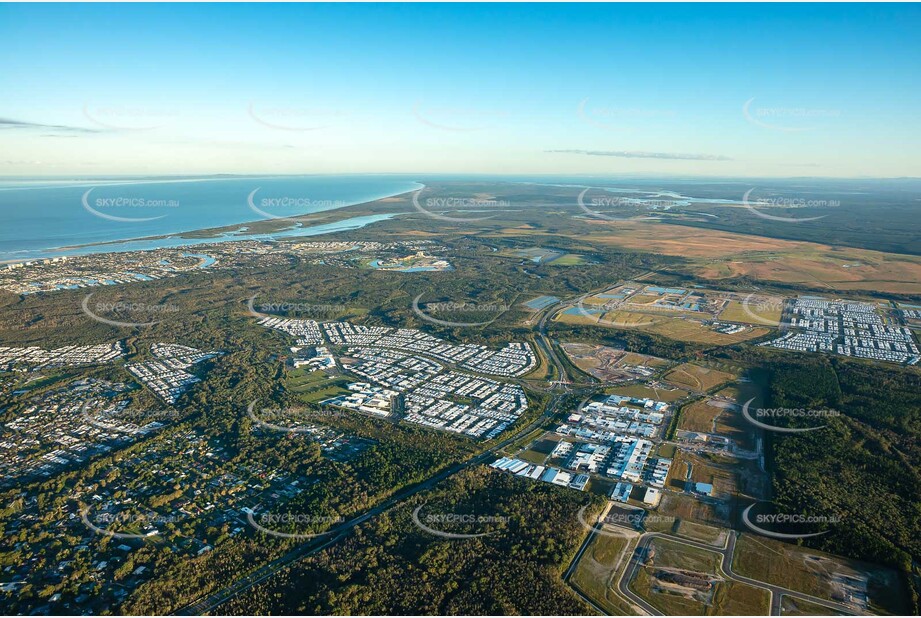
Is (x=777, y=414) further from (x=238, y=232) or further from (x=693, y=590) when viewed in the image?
(x=238, y=232)

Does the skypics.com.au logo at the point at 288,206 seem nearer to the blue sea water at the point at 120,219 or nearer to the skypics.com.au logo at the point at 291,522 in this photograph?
the blue sea water at the point at 120,219

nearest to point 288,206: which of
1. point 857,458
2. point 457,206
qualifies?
point 457,206

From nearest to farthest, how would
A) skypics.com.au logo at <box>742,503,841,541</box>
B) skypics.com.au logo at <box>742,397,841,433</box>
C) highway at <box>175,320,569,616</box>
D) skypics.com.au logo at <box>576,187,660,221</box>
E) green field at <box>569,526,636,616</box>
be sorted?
green field at <box>569,526,636,616</box>
highway at <box>175,320,569,616</box>
skypics.com.au logo at <box>742,503,841,541</box>
skypics.com.au logo at <box>742,397,841,433</box>
skypics.com.au logo at <box>576,187,660,221</box>

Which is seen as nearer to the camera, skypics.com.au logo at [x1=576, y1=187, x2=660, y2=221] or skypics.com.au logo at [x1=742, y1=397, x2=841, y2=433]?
skypics.com.au logo at [x1=742, y1=397, x2=841, y2=433]

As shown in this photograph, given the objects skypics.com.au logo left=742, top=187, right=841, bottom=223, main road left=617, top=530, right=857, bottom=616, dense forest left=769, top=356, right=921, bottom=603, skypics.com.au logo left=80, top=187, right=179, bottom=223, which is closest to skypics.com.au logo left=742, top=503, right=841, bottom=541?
dense forest left=769, top=356, right=921, bottom=603

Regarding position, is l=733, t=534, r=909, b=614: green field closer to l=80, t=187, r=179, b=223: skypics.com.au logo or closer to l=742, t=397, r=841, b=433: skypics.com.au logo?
l=742, t=397, r=841, b=433: skypics.com.au logo

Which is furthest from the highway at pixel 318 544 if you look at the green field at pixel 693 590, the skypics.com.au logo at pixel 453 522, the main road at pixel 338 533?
the green field at pixel 693 590

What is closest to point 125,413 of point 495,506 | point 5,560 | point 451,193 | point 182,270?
point 5,560

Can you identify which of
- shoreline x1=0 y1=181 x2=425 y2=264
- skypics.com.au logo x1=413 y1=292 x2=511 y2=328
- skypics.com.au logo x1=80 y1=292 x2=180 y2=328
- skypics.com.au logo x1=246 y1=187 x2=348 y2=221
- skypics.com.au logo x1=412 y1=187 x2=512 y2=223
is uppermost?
skypics.com.au logo x1=412 y1=187 x2=512 y2=223

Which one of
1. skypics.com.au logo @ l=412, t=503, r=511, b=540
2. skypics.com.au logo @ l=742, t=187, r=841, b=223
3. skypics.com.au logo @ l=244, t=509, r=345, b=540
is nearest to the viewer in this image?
skypics.com.au logo @ l=412, t=503, r=511, b=540

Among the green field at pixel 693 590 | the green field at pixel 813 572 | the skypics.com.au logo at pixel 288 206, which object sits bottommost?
the skypics.com.au logo at pixel 288 206

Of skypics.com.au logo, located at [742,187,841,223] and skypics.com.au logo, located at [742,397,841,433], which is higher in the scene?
skypics.com.au logo, located at [742,187,841,223]

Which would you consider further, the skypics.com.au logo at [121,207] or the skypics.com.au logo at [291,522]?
the skypics.com.au logo at [121,207]
